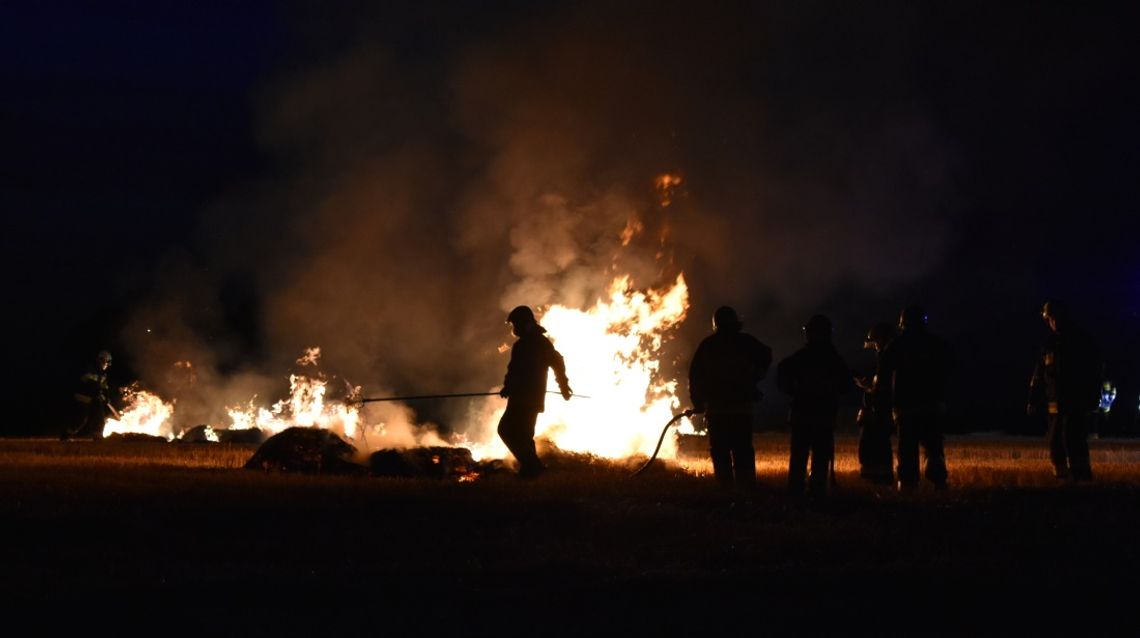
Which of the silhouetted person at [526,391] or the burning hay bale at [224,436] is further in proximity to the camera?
the burning hay bale at [224,436]

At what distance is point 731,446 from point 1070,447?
4.35 meters

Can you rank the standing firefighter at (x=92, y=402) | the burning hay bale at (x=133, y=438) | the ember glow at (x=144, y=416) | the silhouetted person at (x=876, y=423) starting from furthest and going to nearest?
the ember glow at (x=144, y=416) < the standing firefighter at (x=92, y=402) < the burning hay bale at (x=133, y=438) < the silhouetted person at (x=876, y=423)

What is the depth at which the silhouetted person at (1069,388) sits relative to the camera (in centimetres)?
1489

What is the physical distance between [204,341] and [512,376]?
2164 cm

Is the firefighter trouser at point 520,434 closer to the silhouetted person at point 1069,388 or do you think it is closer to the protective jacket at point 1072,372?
Answer: the silhouetted person at point 1069,388

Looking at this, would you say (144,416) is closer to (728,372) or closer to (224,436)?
(224,436)

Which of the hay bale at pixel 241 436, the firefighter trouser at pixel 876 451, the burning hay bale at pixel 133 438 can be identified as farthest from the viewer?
the hay bale at pixel 241 436

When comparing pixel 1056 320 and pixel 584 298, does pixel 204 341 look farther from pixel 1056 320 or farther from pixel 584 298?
pixel 1056 320

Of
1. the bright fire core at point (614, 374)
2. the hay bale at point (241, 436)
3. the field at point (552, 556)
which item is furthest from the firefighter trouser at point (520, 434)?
the hay bale at point (241, 436)

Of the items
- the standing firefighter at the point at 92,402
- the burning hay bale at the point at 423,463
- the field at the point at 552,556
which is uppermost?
the standing firefighter at the point at 92,402

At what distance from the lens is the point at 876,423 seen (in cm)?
1488

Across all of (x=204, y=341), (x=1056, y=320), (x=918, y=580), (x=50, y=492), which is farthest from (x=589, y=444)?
(x=204, y=341)

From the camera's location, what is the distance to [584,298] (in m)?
18.9

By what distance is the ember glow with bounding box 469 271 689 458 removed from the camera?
723 inches
